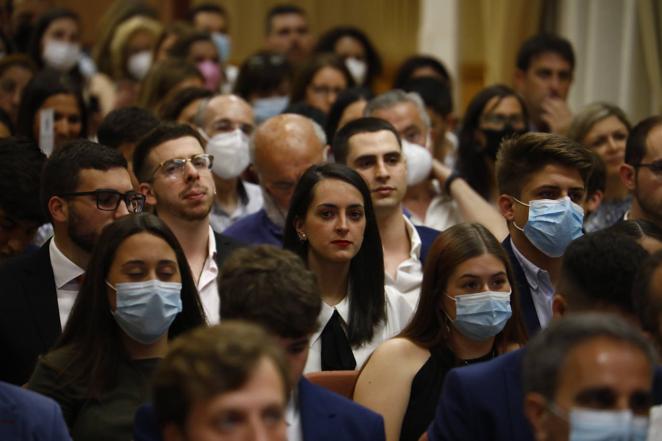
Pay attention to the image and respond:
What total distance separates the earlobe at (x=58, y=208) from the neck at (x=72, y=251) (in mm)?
72

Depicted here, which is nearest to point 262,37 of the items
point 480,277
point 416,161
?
point 416,161

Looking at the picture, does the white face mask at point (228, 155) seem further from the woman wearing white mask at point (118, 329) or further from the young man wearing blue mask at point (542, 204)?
the woman wearing white mask at point (118, 329)

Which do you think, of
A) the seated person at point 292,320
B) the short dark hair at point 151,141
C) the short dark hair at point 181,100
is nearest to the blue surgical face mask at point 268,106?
the short dark hair at point 181,100

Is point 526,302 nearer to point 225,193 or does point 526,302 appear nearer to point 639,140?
point 639,140

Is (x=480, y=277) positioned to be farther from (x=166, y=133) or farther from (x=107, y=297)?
(x=166, y=133)

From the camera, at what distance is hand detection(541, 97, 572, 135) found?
8562 millimetres

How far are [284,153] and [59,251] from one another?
161 centimetres

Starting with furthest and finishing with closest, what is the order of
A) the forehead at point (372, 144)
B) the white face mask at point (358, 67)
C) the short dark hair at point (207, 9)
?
the short dark hair at point (207, 9)
the white face mask at point (358, 67)
the forehead at point (372, 144)

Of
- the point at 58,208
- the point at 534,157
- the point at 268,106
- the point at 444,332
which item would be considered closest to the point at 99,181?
the point at 58,208

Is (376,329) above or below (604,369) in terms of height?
below

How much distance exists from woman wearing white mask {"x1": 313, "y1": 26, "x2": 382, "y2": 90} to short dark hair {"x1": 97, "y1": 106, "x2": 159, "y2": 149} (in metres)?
3.68

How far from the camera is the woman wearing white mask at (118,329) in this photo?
15.2ft

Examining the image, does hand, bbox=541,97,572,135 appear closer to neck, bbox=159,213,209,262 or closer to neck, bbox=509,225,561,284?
neck, bbox=509,225,561,284

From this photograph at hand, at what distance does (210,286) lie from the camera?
5984 millimetres
